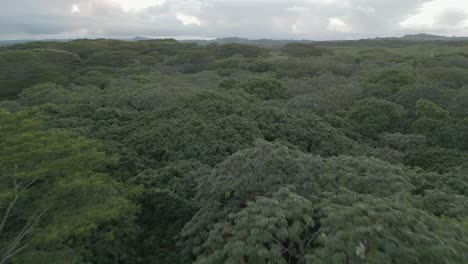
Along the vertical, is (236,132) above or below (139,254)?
above

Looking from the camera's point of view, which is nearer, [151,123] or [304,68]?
[151,123]

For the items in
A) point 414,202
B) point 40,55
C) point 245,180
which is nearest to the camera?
point 414,202

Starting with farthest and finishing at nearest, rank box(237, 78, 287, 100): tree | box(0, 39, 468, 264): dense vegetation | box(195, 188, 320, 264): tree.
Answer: box(237, 78, 287, 100): tree < box(0, 39, 468, 264): dense vegetation < box(195, 188, 320, 264): tree

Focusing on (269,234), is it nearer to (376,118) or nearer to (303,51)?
(376,118)

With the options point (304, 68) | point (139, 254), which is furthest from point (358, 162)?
point (304, 68)

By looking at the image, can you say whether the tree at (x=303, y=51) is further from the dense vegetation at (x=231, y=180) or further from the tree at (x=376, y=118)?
the tree at (x=376, y=118)

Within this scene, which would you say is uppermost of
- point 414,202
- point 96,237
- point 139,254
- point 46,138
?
point 46,138

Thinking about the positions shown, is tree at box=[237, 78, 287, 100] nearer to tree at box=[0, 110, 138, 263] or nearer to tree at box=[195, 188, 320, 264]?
tree at box=[0, 110, 138, 263]

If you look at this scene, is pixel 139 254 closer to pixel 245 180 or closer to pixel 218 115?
pixel 245 180

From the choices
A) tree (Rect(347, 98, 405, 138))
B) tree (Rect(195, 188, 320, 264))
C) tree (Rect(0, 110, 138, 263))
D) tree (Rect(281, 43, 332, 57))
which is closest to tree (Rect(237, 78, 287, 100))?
tree (Rect(347, 98, 405, 138))
